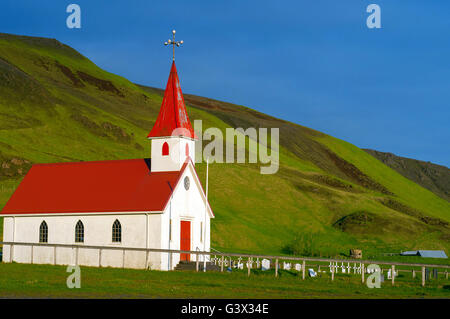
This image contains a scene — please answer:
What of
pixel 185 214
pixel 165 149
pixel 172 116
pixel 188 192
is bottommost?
pixel 185 214

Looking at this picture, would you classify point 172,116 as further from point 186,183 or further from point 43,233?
point 43,233

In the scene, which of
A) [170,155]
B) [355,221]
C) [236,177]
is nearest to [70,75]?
[236,177]

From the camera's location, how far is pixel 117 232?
165 feet

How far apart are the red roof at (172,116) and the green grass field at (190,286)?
13585mm

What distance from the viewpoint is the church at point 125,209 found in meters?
49.2

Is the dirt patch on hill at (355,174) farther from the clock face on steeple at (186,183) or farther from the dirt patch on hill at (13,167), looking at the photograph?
the clock face on steeple at (186,183)

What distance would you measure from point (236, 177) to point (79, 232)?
6020 cm

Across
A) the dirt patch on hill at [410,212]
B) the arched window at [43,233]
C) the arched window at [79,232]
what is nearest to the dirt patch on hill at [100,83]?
the dirt patch on hill at [410,212]

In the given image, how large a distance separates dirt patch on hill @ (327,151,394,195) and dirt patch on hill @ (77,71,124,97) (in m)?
53.4

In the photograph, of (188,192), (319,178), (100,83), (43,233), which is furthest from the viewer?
(100,83)

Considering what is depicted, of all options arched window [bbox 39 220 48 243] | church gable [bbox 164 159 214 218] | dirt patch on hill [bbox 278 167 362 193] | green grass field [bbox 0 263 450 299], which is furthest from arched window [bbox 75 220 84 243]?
dirt patch on hill [bbox 278 167 362 193]
